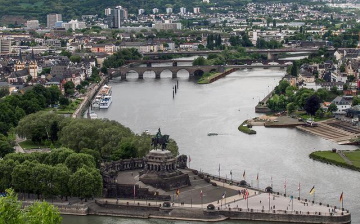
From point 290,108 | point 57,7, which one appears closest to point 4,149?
point 290,108

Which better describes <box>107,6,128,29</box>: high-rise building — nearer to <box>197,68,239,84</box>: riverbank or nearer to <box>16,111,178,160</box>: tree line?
<box>197,68,239,84</box>: riverbank

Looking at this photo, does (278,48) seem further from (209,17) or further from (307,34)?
(209,17)

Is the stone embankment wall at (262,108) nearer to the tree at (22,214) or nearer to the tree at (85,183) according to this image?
the tree at (85,183)

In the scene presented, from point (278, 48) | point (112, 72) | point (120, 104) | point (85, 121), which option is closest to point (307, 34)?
point (278, 48)

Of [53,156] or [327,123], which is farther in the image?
A: [327,123]

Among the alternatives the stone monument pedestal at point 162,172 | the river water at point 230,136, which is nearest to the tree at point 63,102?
the river water at point 230,136

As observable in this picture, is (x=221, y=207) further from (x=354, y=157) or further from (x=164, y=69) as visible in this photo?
(x=164, y=69)
